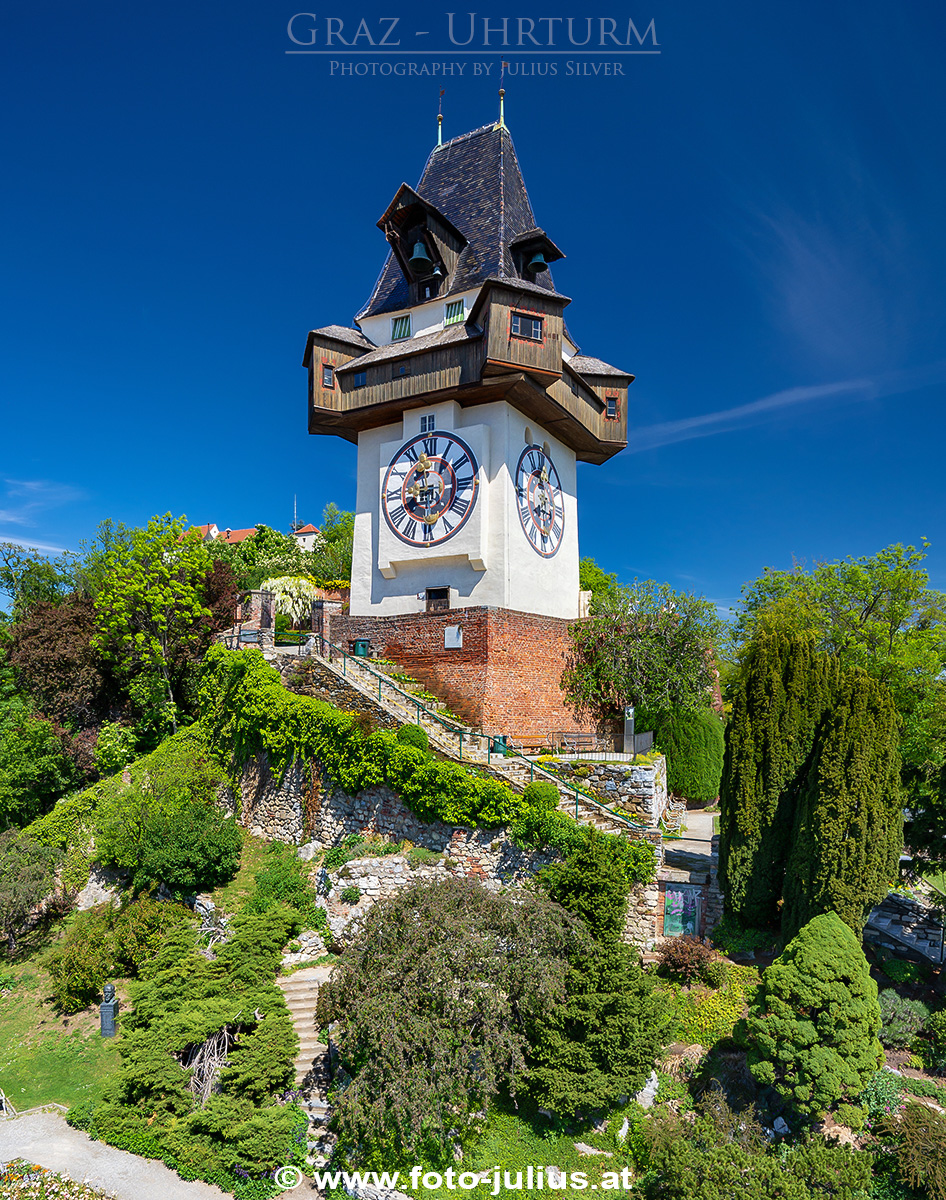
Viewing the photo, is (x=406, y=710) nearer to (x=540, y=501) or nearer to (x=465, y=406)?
(x=540, y=501)

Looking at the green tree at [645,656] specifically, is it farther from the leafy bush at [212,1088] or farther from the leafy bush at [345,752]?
the leafy bush at [212,1088]

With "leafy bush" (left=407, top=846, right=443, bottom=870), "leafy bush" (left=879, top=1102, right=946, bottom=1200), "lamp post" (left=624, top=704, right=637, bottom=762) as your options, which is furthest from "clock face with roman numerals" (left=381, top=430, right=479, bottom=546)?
"leafy bush" (left=879, top=1102, right=946, bottom=1200)

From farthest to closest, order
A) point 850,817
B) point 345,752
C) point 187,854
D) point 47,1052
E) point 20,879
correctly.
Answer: point 20,879, point 345,752, point 187,854, point 47,1052, point 850,817

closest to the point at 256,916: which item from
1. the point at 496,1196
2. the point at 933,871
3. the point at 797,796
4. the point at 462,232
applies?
the point at 496,1196

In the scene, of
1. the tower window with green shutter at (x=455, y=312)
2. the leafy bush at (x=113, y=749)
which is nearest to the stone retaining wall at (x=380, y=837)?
the leafy bush at (x=113, y=749)

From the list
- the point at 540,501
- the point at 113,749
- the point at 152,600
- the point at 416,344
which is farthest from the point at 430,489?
the point at 113,749

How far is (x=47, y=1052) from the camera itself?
41.1 feet

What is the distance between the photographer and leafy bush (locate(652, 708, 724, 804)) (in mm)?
21578

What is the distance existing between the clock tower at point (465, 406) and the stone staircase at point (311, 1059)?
9721 millimetres

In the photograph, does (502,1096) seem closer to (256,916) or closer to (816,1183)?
(816,1183)

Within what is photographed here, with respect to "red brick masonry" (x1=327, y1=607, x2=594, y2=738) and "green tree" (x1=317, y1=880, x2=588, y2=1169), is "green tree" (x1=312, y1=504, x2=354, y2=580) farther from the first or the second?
"green tree" (x1=317, y1=880, x2=588, y2=1169)

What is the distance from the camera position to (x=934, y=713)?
601 inches

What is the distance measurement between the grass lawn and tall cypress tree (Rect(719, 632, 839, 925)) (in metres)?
11.9

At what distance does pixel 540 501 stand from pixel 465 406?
12.2ft
